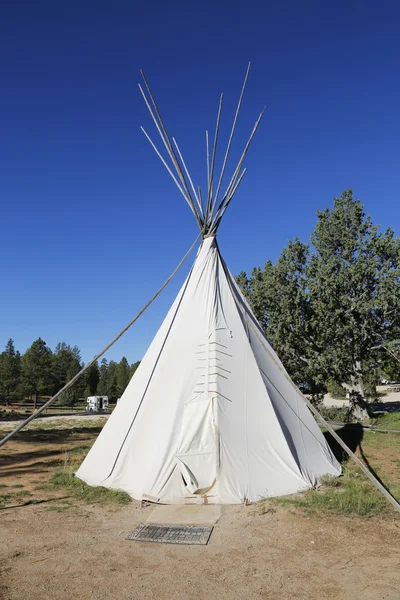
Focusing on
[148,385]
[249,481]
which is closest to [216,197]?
[148,385]

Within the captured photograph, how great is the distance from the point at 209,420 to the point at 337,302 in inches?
472

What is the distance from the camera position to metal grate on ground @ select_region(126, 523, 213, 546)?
485 cm

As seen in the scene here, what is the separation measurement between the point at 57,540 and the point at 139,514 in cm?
131

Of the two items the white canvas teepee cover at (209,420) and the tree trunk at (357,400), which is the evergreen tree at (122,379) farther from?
the white canvas teepee cover at (209,420)

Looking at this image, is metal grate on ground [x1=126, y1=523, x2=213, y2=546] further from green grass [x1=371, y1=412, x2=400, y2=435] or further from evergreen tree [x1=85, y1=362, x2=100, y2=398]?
evergreen tree [x1=85, y1=362, x2=100, y2=398]

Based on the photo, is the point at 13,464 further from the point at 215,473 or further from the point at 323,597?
the point at 323,597

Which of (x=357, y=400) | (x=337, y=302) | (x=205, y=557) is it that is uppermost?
(x=337, y=302)

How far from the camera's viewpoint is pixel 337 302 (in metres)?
17.2

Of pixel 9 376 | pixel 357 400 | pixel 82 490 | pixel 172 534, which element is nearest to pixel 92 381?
pixel 9 376

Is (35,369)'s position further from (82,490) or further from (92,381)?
(82,490)

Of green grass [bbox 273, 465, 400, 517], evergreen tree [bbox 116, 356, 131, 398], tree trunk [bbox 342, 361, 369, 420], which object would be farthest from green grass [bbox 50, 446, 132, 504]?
evergreen tree [bbox 116, 356, 131, 398]

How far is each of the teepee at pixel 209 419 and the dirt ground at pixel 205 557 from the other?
1.99 feet

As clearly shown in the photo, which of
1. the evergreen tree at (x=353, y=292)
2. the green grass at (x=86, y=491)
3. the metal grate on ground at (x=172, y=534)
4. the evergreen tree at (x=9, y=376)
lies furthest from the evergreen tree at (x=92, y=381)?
the metal grate on ground at (x=172, y=534)

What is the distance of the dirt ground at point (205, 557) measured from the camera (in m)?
3.67
